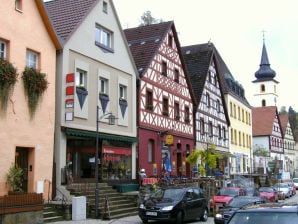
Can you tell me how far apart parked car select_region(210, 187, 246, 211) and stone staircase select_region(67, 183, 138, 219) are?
162 inches

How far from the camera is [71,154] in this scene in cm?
2178

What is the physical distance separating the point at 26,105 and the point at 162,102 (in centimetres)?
1428

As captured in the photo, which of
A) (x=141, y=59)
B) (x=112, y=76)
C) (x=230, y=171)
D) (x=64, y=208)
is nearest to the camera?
(x=64, y=208)

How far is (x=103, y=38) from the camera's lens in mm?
25016

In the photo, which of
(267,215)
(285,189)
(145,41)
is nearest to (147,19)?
(145,41)

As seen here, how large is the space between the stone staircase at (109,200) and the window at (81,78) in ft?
15.9

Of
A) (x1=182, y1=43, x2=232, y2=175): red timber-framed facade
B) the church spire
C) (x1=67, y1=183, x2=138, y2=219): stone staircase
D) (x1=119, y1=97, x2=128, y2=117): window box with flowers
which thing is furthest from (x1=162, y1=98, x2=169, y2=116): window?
the church spire

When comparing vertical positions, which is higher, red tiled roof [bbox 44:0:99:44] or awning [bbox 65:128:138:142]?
red tiled roof [bbox 44:0:99:44]

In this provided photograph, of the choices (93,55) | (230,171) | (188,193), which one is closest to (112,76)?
(93,55)

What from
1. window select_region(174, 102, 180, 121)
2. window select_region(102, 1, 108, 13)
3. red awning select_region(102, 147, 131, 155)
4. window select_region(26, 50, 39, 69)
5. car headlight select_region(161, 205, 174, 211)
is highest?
window select_region(102, 1, 108, 13)

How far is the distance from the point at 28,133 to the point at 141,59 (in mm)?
13270

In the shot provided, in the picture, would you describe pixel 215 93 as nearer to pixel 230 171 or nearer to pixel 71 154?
pixel 230 171

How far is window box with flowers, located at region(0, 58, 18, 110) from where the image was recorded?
681 inches

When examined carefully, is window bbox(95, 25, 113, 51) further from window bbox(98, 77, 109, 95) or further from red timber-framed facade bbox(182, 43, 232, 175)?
red timber-framed facade bbox(182, 43, 232, 175)
